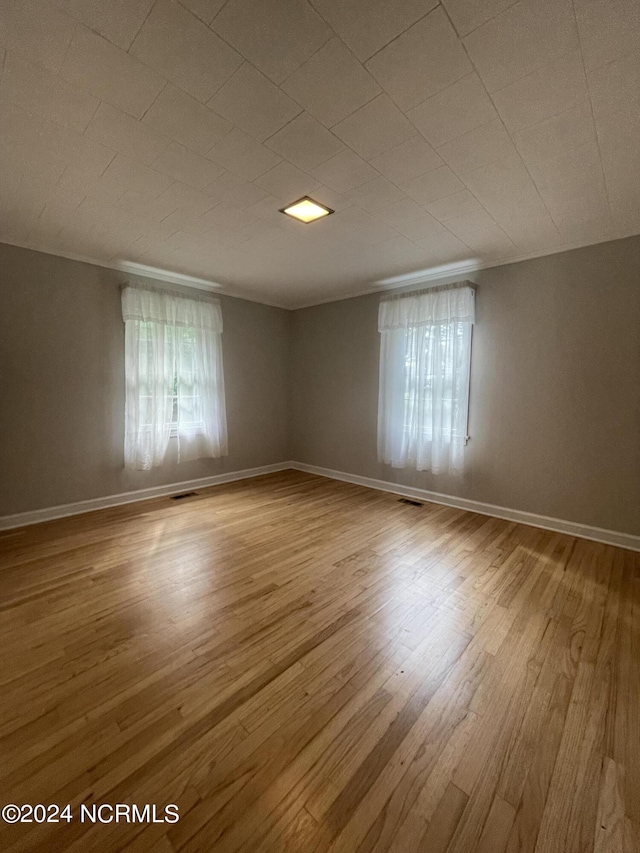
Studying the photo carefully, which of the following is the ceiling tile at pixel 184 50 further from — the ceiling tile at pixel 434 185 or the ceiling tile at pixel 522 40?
the ceiling tile at pixel 434 185

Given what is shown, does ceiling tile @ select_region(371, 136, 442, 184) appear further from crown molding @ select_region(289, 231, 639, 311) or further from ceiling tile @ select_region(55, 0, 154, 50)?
crown molding @ select_region(289, 231, 639, 311)

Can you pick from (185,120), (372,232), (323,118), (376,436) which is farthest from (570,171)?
(376,436)

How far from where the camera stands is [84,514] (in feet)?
11.5

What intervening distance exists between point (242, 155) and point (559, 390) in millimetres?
3164

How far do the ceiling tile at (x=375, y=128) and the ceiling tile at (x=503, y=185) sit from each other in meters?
0.57

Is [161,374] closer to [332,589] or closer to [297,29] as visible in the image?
[332,589]

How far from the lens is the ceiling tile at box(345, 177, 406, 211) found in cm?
215

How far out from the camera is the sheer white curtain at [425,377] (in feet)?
11.9

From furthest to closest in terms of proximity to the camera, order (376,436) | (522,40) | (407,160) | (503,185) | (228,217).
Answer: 1. (376,436)
2. (228,217)
3. (503,185)
4. (407,160)
5. (522,40)

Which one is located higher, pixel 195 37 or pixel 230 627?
pixel 195 37

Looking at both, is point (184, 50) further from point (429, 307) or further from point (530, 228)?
point (429, 307)

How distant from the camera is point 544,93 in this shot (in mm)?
1485

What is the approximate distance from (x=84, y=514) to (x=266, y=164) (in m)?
3.58

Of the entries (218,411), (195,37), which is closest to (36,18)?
(195,37)
